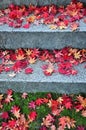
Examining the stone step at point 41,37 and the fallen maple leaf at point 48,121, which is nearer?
the fallen maple leaf at point 48,121

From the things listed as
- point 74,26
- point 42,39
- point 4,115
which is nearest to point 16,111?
point 4,115

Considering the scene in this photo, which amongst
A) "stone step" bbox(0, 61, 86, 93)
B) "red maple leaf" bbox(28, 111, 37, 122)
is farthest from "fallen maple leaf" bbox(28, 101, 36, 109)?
"stone step" bbox(0, 61, 86, 93)

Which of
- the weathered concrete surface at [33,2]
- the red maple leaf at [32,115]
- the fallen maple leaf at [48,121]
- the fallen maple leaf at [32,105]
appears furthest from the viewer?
the weathered concrete surface at [33,2]

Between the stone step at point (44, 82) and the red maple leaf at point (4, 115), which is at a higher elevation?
the stone step at point (44, 82)

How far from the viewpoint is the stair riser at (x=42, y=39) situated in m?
4.14

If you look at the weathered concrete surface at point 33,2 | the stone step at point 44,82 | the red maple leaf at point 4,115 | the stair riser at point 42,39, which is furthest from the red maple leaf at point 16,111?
the weathered concrete surface at point 33,2

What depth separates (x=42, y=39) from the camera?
4238mm

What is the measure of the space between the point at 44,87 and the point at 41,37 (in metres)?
0.82

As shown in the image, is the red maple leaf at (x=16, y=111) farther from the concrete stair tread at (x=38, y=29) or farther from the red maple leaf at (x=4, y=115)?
the concrete stair tread at (x=38, y=29)

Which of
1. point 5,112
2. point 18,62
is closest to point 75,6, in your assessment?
point 18,62

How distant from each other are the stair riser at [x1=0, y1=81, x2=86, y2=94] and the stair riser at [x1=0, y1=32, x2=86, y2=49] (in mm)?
697

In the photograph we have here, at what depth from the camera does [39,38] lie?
4230mm

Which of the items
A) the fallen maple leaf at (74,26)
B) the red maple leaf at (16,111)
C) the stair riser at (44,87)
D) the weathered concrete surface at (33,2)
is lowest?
the red maple leaf at (16,111)

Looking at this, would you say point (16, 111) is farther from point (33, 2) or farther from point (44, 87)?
point (33, 2)
